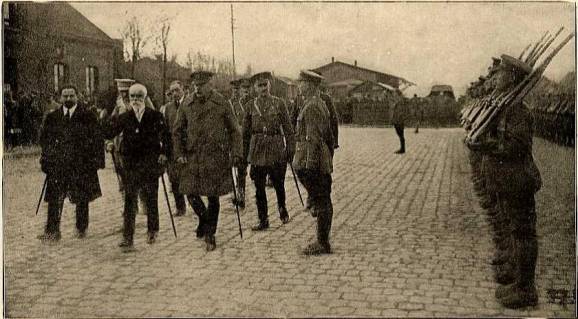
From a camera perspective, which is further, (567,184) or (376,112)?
(376,112)

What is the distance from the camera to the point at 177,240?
20.9 ft

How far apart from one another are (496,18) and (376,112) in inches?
720

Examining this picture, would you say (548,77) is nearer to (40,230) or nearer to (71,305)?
(71,305)

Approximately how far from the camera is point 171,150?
6309 millimetres

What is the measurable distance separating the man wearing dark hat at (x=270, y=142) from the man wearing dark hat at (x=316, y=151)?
41.9 inches

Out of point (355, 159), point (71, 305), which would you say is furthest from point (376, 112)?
point (71, 305)

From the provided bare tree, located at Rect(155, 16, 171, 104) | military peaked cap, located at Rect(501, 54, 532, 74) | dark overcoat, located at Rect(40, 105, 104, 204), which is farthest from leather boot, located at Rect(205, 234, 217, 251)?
military peaked cap, located at Rect(501, 54, 532, 74)

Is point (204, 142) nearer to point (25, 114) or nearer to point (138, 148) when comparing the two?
point (138, 148)

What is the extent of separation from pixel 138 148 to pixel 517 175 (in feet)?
11.5

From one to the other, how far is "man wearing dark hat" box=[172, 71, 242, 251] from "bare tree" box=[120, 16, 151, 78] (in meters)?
0.70

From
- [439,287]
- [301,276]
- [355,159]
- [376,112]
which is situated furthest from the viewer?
[376,112]

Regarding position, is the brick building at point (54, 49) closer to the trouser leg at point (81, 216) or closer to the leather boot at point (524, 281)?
the trouser leg at point (81, 216)

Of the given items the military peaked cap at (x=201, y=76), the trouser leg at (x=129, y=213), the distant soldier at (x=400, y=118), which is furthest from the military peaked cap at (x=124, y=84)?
the distant soldier at (x=400, y=118)

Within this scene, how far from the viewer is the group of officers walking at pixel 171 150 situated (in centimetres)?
589
